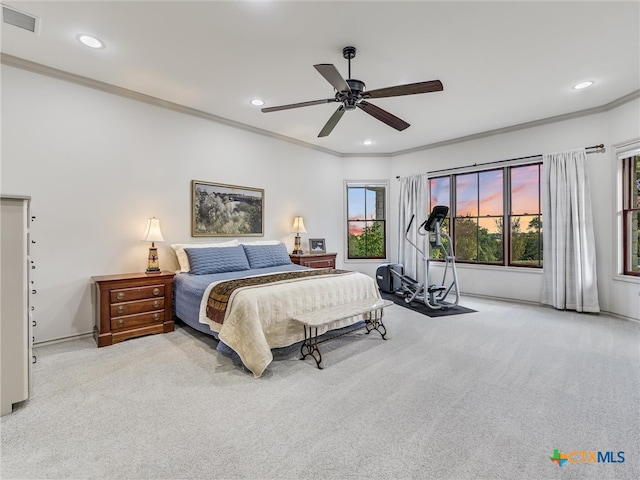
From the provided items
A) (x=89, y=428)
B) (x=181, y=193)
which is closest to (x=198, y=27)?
(x=181, y=193)

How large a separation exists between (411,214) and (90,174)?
5.35 meters

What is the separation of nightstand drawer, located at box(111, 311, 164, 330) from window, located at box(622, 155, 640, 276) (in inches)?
244

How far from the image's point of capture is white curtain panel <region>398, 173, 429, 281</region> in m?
6.20

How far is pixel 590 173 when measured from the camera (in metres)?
4.48

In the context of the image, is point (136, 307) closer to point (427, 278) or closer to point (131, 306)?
point (131, 306)

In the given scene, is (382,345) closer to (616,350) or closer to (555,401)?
(555,401)

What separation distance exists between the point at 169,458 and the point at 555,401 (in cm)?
253

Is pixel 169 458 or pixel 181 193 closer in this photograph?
pixel 169 458

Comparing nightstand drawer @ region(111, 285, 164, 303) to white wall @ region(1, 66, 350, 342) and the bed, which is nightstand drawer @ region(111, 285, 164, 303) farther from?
white wall @ region(1, 66, 350, 342)

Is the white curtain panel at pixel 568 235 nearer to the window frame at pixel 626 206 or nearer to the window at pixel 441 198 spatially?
the window frame at pixel 626 206

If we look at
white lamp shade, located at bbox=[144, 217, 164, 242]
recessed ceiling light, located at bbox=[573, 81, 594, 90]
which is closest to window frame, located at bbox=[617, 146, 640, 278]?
recessed ceiling light, located at bbox=[573, 81, 594, 90]

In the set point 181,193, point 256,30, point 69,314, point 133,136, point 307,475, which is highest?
point 256,30

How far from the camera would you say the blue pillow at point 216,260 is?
3.91 meters

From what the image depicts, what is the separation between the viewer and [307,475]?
1.52 meters
